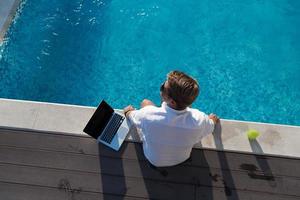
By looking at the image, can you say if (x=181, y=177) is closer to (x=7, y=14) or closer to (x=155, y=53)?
(x=155, y=53)

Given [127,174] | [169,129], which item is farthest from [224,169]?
[127,174]

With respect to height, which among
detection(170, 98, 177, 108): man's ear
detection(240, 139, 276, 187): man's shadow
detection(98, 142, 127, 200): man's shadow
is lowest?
detection(98, 142, 127, 200): man's shadow

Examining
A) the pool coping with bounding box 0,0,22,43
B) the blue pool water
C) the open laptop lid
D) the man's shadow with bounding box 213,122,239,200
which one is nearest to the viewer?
the man's shadow with bounding box 213,122,239,200

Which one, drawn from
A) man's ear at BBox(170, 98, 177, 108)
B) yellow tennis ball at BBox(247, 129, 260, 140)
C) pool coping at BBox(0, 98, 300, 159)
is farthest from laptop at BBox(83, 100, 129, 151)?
yellow tennis ball at BBox(247, 129, 260, 140)

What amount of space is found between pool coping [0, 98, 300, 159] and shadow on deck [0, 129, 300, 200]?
67 millimetres

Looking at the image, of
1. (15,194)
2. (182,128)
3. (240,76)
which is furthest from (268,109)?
(15,194)

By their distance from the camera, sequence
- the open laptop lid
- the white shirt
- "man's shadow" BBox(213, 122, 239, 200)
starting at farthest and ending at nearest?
the open laptop lid, "man's shadow" BBox(213, 122, 239, 200), the white shirt

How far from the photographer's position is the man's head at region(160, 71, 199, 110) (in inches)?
121

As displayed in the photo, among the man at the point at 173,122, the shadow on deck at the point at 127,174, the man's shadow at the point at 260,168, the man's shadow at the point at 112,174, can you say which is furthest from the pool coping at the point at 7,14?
the man's shadow at the point at 260,168

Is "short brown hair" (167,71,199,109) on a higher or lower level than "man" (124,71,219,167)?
higher

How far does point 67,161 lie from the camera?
3727mm

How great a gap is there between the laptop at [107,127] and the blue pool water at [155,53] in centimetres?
125

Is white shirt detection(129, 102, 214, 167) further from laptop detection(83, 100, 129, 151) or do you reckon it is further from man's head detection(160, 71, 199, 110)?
laptop detection(83, 100, 129, 151)

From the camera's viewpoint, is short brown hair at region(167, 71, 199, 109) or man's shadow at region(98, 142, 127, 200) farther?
man's shadow at region(98, 142, 127, 200)
